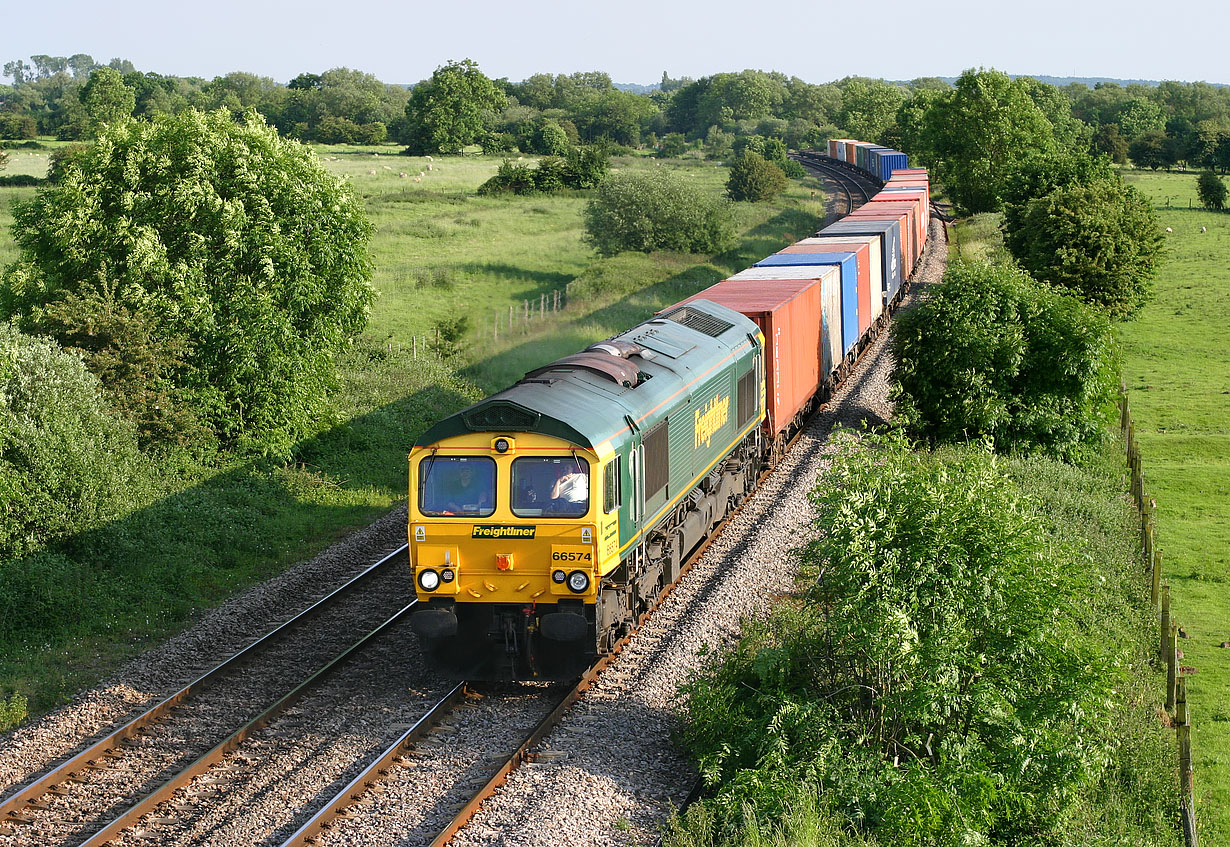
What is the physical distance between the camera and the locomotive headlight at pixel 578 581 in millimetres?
13648

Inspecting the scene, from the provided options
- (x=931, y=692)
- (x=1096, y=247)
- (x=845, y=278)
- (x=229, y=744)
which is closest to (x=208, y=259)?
(x=229, y=744)

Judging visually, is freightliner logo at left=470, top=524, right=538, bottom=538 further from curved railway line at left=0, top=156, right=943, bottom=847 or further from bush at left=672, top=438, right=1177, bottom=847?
bush at left=672, top=438, right=1177, bottom=847

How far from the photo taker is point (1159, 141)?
11425 cm

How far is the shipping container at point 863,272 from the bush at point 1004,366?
251 inches

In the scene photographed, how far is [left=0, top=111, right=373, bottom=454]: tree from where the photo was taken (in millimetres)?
23641

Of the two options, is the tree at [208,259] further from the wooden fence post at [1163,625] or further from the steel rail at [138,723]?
the wooden fence post at [1163,625]

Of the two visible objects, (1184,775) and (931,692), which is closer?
(931,692)

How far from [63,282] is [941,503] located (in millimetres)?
19483

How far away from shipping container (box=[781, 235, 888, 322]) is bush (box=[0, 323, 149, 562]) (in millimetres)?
20705

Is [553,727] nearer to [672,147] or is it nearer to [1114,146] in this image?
[1114,146]

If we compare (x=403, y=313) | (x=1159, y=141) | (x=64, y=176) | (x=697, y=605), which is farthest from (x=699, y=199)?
(x=1159, y=141)

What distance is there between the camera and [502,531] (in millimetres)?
13695

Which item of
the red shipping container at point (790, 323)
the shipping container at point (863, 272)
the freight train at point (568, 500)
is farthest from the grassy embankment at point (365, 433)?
the red shipping container at point (790, 323)

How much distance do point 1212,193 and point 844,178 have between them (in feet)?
105
